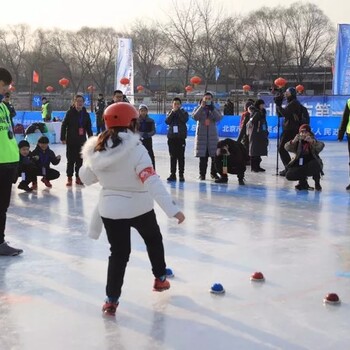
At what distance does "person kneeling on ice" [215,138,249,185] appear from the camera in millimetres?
9203

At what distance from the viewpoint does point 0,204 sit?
4.83 meters

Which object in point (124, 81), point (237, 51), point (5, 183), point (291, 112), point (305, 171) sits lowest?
point (305, 171)

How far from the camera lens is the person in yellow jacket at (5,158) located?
4699 millimetres

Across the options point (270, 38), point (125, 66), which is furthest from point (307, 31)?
point (125, 66)

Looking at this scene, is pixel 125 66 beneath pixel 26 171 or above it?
above

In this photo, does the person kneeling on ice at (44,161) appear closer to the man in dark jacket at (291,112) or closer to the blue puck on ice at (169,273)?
the man in dark jacket at (291,112)

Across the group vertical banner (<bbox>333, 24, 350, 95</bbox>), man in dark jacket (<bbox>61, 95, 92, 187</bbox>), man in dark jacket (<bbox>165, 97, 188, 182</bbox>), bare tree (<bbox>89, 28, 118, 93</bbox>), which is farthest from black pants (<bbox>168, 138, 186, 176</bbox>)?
bare tree (<bbox>89, 28, 118, 93</bbox>)

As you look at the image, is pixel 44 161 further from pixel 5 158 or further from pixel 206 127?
pixel 5 158

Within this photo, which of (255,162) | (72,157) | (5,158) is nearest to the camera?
(5,158)

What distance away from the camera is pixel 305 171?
27.6 ft

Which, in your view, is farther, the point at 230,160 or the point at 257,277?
the point at 230,160

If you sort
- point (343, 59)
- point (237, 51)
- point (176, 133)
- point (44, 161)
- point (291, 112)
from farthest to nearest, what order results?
point (237, 51) < point (343, 59) < point (291, 112) < point (176, 133) < point (44, 161)

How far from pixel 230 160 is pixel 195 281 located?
527 centimetres

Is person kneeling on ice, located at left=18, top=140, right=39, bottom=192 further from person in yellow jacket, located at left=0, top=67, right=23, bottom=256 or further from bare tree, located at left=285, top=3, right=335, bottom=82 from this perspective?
bare tree, located at left=285, top=3, right=335, bottom=82
